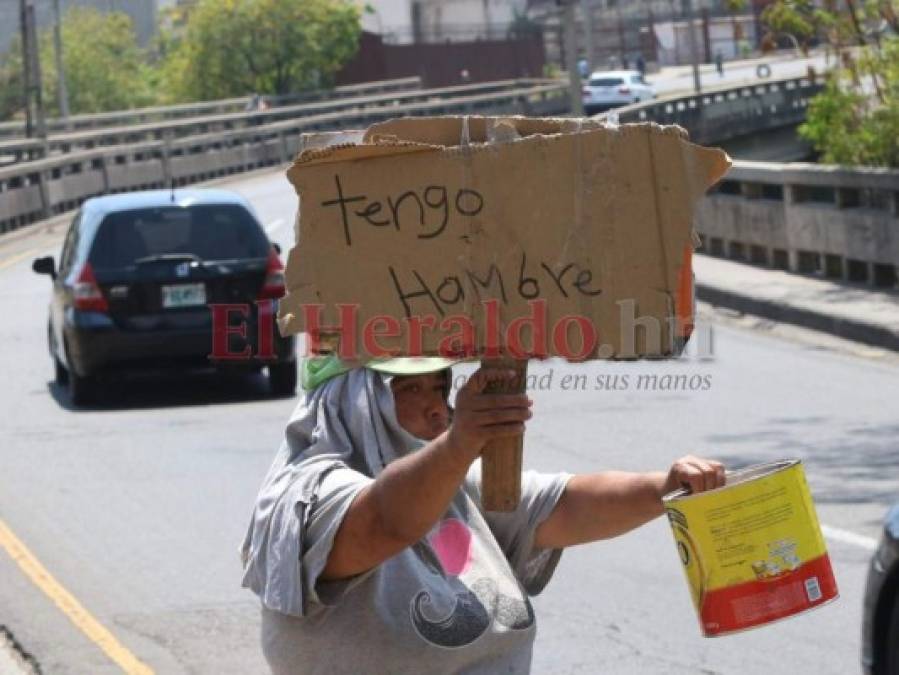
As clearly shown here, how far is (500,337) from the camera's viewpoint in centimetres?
370

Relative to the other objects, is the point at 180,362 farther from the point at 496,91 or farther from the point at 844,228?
the point at 496,91

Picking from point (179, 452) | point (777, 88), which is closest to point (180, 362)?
point (179, 452)

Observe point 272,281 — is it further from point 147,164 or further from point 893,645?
point 147,164

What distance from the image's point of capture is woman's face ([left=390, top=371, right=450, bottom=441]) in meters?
4.06

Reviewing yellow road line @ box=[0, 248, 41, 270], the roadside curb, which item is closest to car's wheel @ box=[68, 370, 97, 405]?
the roadside curb

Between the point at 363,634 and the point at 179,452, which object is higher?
the point at 363,634

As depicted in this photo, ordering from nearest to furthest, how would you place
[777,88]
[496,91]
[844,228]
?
[844,228] < [777,88] < [496,91]

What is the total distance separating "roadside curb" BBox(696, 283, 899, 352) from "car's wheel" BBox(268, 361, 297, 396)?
5042mm

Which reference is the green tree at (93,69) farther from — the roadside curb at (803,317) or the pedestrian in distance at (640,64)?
the roadside curb at (803,317)

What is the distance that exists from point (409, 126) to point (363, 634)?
983mm

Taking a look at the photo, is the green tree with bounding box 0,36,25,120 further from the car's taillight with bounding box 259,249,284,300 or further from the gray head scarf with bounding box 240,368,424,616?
the gray head scarf with bounding box 240,368,424,616

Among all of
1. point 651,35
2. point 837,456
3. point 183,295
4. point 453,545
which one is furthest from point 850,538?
point 651,35

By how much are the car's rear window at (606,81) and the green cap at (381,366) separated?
74.6 metres

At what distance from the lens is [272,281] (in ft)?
52.0
